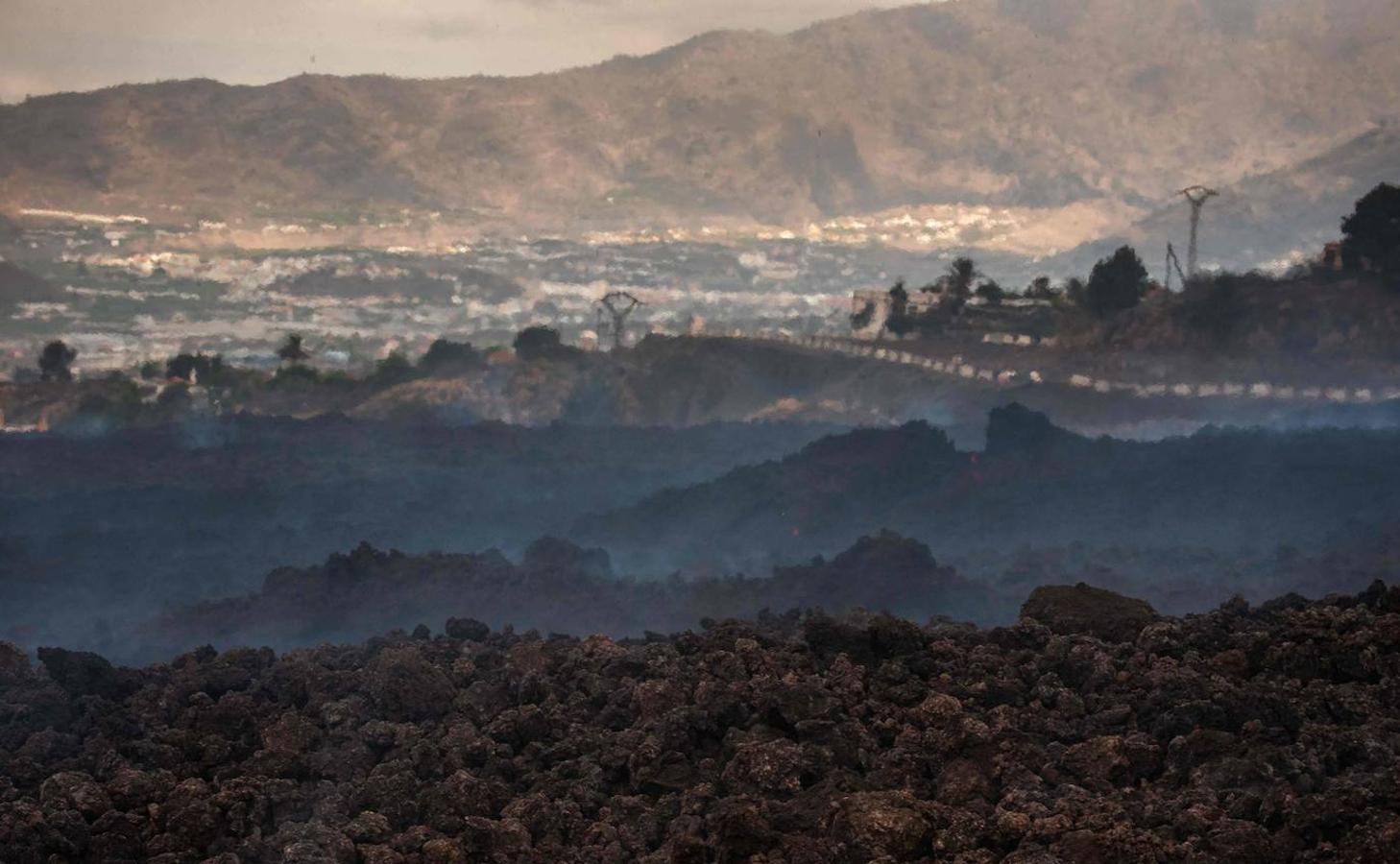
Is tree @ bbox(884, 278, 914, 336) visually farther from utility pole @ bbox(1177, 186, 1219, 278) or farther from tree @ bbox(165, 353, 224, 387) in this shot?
tree @ bbox(165, 353, 224, 387)

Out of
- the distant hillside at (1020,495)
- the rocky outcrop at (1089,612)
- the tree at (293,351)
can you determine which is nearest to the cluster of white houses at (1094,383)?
the distant hillside at (1020,495)

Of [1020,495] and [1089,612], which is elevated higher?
[1089,612]

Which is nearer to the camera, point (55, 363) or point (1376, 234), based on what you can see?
point (1376, 234)

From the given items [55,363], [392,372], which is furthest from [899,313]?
[55,363]

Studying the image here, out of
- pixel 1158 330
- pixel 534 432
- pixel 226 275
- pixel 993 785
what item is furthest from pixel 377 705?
pixel 226 275

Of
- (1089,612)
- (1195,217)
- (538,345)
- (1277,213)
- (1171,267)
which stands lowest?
(1089,612)

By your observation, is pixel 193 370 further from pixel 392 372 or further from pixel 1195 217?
pixel 1195 217

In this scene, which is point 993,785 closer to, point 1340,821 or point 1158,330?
point 1340,821
